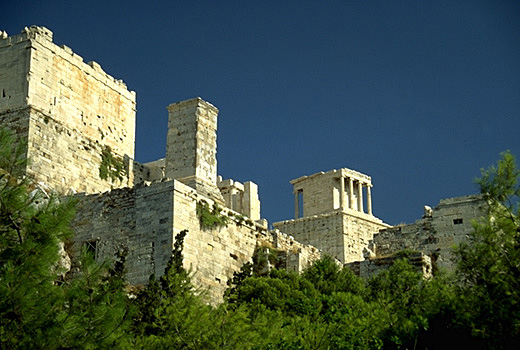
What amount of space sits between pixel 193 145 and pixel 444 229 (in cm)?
952

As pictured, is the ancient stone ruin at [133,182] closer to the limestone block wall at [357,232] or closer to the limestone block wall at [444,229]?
the limestone block wall at [444,229]

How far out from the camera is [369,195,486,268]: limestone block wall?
31.4 meters

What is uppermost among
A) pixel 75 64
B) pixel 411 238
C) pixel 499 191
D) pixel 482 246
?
pixel 75 64

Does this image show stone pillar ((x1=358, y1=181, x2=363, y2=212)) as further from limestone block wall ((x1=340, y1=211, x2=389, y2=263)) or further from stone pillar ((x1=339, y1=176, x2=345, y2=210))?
stone pillar ((x1=339, y1=176, x2=345, y2=210))

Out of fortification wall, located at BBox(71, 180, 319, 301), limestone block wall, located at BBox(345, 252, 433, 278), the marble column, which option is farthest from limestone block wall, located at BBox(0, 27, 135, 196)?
the marble column

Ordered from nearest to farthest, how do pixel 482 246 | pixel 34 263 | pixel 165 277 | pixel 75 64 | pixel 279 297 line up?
pixel 34 263
pixel 482 246
pixel 165 277
pixel 279 297
pixel 75 64

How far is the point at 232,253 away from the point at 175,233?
2.84 meters

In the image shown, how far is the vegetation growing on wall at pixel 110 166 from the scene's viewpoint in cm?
3210

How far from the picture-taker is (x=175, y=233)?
83.1 feet

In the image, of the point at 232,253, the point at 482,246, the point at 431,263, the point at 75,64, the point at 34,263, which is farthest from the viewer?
the point at 75,64

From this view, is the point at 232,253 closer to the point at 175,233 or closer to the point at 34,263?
the point at 175,233

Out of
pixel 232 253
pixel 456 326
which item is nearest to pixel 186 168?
pixel 232 253

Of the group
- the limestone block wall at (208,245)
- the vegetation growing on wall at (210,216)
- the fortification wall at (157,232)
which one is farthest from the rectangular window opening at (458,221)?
the vegetation growing on wall at (210,216)

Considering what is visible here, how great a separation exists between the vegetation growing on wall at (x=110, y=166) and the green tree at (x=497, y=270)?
15.6 m
